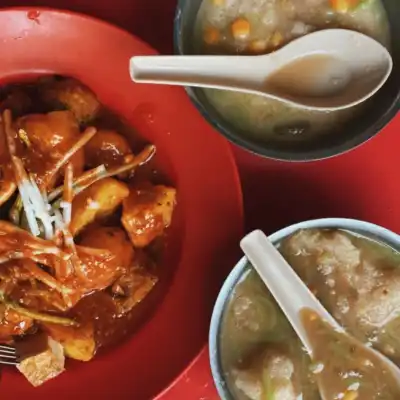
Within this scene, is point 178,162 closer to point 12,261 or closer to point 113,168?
point 113,168

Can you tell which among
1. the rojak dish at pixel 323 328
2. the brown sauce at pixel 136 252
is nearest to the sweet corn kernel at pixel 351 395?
the rojak dish at pixel 323 328

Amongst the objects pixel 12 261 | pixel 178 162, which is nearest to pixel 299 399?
pixel 178 162

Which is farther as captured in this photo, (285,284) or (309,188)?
(309,188)

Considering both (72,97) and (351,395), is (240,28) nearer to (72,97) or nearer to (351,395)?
(72,97)

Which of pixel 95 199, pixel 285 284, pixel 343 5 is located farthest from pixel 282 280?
pixel 343 5

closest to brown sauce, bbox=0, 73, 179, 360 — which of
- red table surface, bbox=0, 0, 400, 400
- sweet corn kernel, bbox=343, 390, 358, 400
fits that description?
red table surface, bbox=0, 0, 400, 400

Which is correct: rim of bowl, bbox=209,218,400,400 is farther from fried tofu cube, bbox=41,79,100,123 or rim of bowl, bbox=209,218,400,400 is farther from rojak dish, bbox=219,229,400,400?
fried tofu cube, bbox=41,79,100,123

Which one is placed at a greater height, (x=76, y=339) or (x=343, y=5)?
(x=343, y=5)
